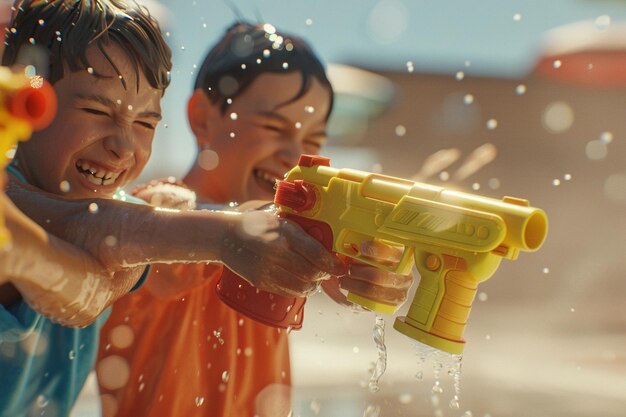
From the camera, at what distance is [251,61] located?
1493mm

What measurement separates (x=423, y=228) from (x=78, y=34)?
0.49 m

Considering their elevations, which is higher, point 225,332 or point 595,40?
point 595,40

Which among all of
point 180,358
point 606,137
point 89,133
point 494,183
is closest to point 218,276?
point 180,358

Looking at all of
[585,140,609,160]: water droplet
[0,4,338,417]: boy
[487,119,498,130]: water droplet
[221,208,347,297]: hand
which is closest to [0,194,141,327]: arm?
[0,4,338,417]: boy

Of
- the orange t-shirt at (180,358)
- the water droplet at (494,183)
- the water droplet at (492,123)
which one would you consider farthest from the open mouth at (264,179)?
the water droplet at (492,123)

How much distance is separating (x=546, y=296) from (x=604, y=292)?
1.26 ft

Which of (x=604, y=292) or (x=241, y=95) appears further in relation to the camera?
(x=604, y=292)

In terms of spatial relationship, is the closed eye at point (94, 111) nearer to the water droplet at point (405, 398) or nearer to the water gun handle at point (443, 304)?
the water gun handle at point (443, 304)

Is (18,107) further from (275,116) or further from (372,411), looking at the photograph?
(372,411)

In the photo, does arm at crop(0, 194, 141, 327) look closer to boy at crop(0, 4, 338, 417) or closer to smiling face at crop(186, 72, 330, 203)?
boy at crop(0, 4, 338, 417)

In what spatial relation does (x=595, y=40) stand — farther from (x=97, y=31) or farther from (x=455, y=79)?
(x=97, y=31)

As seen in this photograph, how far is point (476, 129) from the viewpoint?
21.5ft

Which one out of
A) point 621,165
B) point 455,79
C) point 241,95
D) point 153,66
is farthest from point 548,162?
point 153,66

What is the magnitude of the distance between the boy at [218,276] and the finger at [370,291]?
409 mm
